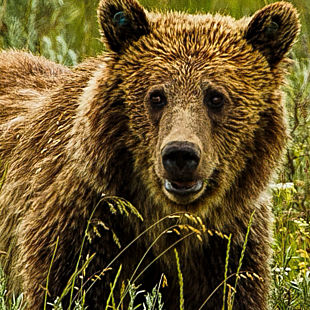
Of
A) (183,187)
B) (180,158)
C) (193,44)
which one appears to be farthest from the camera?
(193,44)

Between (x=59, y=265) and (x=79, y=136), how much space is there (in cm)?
68

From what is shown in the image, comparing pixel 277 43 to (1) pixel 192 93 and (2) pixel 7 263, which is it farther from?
(2) pixel 7 263

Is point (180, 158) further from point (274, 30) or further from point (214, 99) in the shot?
point (274, 30)

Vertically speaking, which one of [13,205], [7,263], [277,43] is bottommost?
[7,263]

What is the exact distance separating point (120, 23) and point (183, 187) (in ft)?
3.17

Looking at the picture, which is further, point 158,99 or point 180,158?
point 158,99

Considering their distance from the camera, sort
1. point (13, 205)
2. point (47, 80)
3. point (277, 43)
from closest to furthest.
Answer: point (277, 43) → point (13, 205) → point (47, 80)

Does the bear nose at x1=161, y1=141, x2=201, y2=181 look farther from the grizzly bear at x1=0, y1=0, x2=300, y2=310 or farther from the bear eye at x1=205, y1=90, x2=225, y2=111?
the bear eye at x1=205, y1=90, x2=225, y2=111

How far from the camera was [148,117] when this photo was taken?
151 inches

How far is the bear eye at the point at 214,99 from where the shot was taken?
381 centimetres

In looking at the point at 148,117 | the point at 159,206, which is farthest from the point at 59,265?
the point at 148,117

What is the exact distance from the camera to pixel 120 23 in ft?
13.1

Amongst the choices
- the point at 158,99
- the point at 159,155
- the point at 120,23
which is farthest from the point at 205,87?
the point at 120,23

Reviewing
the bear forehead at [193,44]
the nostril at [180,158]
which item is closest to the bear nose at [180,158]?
the nostril at [180,158]
